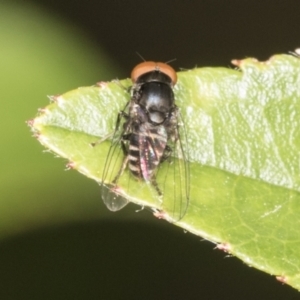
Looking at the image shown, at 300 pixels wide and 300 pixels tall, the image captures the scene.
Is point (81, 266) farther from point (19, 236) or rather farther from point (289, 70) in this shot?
point (289, 70)

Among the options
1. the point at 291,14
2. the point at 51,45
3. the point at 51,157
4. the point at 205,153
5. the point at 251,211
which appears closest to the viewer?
the point at 251,211

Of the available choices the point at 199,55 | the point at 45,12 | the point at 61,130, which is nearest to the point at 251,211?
the point at 61,130

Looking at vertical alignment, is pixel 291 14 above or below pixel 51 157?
above

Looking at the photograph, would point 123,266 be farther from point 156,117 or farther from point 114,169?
point 114,169

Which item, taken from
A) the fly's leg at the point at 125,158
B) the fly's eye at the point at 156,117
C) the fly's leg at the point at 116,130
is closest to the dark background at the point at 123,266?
the fly's eye at the point at 156,117

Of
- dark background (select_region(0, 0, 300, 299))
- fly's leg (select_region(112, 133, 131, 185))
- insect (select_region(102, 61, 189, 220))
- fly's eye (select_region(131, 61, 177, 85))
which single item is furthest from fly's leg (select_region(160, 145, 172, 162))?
dark background (select_region(0, 0, 300, 299))

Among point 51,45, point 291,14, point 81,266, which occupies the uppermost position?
point 291,14

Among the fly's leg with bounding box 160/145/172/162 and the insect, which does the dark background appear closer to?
the insect

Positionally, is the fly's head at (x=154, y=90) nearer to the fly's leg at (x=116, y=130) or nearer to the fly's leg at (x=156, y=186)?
the fly's leg at (x=116, y=130)
